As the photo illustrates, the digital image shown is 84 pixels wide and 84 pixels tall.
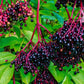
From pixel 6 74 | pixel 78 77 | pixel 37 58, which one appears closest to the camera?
pixel 37 58

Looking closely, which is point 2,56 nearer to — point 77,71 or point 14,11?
point 14,11

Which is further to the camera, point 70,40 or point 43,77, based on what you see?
point 43,77

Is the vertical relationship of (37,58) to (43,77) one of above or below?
above

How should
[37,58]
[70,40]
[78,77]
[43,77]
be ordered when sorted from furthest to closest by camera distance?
[78,77] → [43,77] → [37,58] → [70,40]

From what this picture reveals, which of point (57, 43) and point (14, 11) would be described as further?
point (14, 11)

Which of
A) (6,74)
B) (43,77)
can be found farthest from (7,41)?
(43,77)

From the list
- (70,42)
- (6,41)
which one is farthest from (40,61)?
(6,41)

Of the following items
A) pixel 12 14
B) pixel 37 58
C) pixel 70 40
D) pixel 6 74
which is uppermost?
pixel 12 14

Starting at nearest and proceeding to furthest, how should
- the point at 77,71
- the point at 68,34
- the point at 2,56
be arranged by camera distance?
the point at 68,34
the point at 2,56
the point at 77,71

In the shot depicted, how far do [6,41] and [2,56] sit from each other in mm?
320

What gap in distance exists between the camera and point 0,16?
1887mm

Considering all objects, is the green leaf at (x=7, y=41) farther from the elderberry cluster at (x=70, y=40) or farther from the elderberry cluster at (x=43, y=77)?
the elderberry cluster at (x=70, y=40)

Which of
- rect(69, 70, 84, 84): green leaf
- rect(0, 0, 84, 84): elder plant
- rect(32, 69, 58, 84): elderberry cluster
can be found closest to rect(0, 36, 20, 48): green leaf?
rect(0, 0, 84, 84): elder plant

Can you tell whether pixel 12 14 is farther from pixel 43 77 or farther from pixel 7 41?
pixel 43 77
